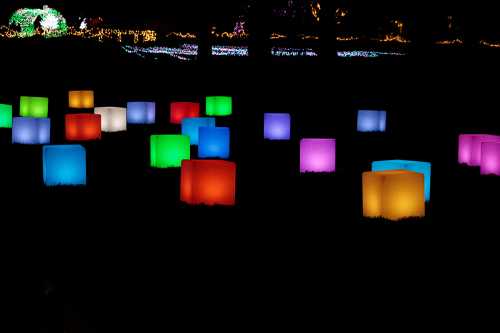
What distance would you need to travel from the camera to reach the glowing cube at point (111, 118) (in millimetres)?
13742

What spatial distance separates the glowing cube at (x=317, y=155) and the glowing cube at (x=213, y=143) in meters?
A: 1.59

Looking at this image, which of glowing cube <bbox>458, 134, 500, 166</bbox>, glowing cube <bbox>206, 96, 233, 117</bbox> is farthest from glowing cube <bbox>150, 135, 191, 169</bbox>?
glowing cube <bbox>206, 96, 233, 117</bbox>

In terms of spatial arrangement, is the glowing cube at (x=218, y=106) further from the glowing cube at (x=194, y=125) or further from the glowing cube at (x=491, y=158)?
the glowing cube at (x=491, y=158)

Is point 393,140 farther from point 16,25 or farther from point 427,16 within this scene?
point 16,25

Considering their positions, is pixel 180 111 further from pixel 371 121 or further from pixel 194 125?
pixel 371 121

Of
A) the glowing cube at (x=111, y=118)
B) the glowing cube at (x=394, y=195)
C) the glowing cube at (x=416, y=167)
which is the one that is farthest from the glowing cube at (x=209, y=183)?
the glowing cube at (x=111, y=118)

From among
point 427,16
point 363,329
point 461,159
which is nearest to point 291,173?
point 461,159

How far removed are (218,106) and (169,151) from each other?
673 centimetres

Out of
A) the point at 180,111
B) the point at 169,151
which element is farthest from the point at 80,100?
the point at 169,151

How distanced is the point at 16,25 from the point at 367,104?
17.5 m

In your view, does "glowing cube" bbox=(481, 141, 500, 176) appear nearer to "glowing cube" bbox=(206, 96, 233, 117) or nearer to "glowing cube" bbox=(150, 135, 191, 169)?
"glowing cube" bbox=(150, 135, 191, 169)

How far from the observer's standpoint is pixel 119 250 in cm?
588

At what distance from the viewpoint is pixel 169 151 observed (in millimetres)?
9938

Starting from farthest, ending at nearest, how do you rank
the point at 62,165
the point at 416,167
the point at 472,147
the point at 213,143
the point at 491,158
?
the point at 213,143 → the point at 472,147 → the point at 491,158 → the point at 62,165 → the point at 416,167
